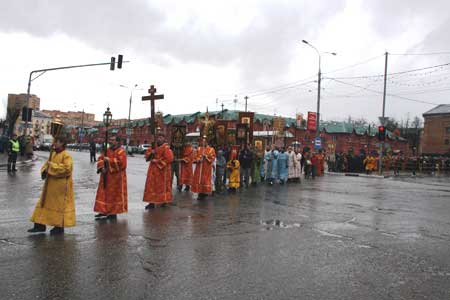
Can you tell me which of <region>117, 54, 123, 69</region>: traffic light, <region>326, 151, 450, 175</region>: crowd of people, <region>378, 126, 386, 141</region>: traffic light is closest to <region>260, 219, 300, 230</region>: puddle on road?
<region>117, 54, 123, 69</region>: traffic light

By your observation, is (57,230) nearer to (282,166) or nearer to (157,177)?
(157,177)

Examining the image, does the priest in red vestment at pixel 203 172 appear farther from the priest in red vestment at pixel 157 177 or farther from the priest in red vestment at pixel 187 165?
the priest in red vestment at pixel 157 177

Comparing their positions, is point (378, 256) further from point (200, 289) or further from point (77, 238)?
point (77, 238)

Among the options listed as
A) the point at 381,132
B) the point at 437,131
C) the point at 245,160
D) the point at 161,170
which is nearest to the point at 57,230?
the point at 161,170

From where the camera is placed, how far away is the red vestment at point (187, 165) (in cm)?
1475

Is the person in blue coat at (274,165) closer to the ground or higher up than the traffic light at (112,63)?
closer to the ground

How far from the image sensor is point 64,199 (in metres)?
7.28

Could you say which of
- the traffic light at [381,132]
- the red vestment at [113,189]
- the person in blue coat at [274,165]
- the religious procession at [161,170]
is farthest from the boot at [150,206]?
the traffic light at [381,132]

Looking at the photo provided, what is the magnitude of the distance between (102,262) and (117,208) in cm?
331

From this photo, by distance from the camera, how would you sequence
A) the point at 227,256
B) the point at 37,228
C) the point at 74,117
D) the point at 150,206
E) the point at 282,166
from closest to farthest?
the point at 227,256, the point at 37,228, the point at 150,206, the point at 282,166, the point at 74,117

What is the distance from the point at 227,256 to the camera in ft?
20.4

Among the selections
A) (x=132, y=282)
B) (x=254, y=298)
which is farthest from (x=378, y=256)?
(x=132, y=282)

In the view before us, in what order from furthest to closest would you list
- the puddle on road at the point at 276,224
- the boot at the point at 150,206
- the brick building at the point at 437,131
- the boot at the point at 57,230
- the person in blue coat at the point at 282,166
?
the brick building at the point at 437,131 → the person in blue coat at the point at 282,166 → the boot at the point at 150,206 → the puddle on road at the point at 276,224 → the boot at the point at 57,230

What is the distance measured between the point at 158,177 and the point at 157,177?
2 cm
